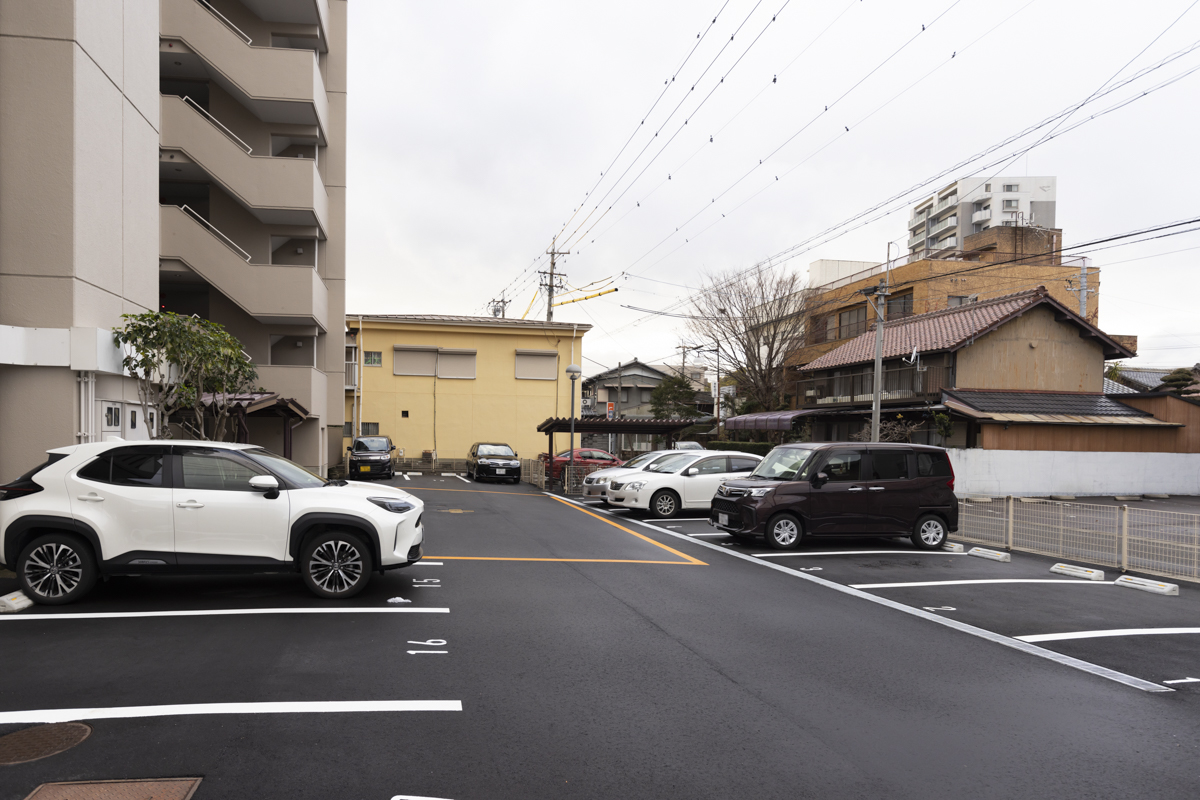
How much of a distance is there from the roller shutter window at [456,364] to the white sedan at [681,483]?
71.6 ft

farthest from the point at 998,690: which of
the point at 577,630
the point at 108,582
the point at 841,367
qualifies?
the point at 841,367

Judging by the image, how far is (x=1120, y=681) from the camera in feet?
19.7

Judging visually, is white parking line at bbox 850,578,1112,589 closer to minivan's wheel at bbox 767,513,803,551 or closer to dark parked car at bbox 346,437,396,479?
minivan's wheel at bbox 767,513,803,551

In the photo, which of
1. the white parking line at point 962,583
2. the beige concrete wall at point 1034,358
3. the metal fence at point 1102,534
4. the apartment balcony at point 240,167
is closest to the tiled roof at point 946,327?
the beige concrete wall at point 1034,358

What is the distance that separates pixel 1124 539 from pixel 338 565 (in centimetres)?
1131

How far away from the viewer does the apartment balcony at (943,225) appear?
69188 millimetres

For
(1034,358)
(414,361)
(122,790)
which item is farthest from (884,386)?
(122,790)

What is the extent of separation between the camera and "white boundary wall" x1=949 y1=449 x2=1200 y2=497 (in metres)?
24.8

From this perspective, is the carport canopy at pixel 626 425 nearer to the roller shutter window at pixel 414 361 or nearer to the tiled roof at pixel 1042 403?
the tiled roof at pixel 1042 403

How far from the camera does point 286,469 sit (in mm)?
8062

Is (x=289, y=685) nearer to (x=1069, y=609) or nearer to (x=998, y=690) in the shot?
(x=998, y=690)

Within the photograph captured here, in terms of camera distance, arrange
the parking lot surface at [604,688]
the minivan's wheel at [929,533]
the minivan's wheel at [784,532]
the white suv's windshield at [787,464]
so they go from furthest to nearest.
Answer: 1. the minivan's wheel at [929,533]
2. the white suv's windshield at [787,464]
3. the minivan's wheel at [784,532]
4. the parking lot surface at [604,688]

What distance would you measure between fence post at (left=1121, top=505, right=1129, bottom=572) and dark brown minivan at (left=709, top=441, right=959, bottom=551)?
253 centimetres

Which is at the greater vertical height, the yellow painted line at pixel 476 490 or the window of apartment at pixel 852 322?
the window of apartment at pixel 852 322
